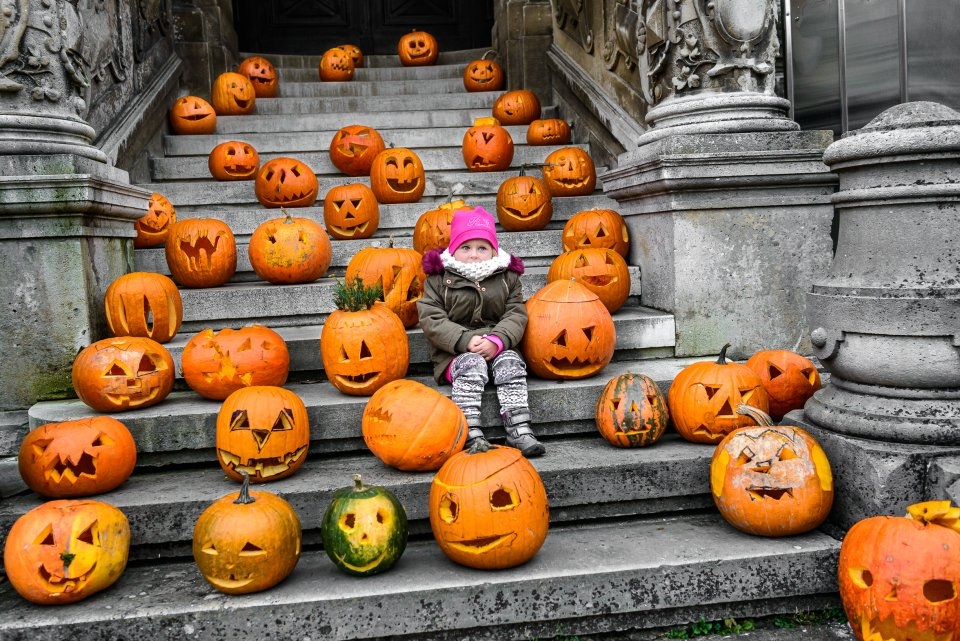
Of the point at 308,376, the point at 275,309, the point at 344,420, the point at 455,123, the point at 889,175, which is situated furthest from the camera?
the point at 455,123

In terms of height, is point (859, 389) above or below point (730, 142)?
below

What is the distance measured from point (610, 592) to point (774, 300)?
247cm

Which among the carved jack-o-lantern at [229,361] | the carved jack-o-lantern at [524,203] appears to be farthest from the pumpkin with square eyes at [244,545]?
the carved jack-o-lantern at [524,203]

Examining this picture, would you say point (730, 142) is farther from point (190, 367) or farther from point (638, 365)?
point (190, 367)

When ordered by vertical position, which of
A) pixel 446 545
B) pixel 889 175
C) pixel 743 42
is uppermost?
pixel 743 42

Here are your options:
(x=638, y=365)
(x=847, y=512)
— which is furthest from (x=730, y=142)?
(x=847, y=512)

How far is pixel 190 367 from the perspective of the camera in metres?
3.99

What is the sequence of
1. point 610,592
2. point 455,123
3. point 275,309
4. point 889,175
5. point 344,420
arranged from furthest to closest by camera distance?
point 455,123, point 275,309, point 344,420, point 889,175, point 610,592

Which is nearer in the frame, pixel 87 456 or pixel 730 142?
pixel 87 456

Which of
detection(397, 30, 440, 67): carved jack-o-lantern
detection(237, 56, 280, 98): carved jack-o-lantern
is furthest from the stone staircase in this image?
detection(397, 30, 440, 67): carved jack-o-lantern

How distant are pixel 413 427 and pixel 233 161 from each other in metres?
3.80

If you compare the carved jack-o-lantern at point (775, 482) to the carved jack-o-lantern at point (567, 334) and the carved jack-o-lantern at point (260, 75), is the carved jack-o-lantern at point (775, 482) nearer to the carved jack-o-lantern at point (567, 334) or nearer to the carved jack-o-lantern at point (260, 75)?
the carved jack-o-lantern at point (567, 334)

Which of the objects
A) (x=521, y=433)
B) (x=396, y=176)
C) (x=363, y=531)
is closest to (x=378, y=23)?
(x=396, y=176)

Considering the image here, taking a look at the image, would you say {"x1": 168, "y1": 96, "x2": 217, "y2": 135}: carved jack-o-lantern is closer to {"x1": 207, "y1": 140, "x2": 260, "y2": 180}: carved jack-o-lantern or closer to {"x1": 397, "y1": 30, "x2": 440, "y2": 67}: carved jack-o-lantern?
{"x1": 207, "y1": 140, "x2": 260, "y2": 180}: carved jack-o-lantern
